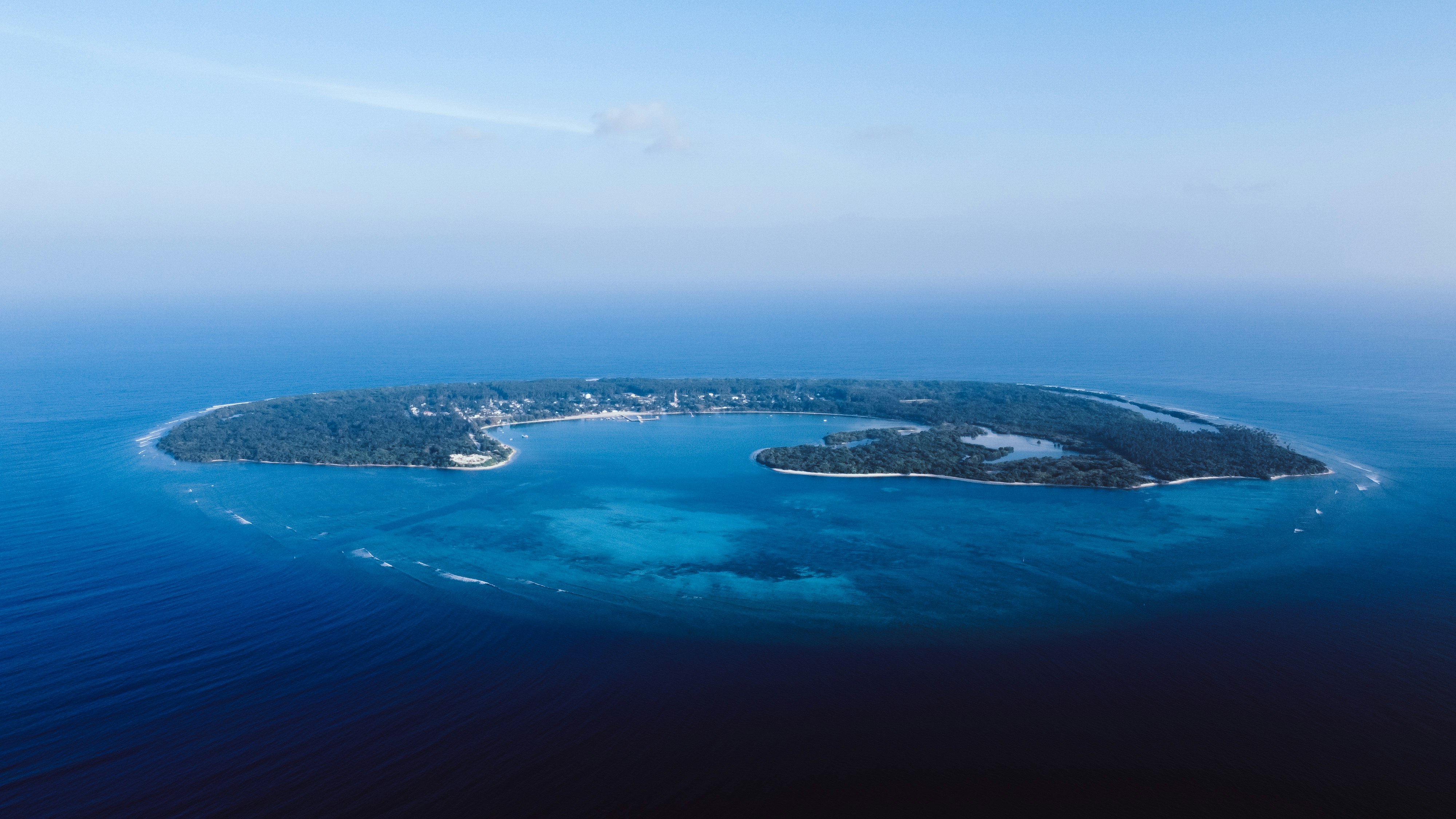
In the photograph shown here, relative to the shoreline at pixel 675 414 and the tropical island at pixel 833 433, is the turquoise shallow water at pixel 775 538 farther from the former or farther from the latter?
the shoreline at pixel 675 414

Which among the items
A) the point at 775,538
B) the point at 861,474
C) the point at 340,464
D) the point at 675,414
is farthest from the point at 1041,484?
the point at 340,464

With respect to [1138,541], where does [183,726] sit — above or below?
below

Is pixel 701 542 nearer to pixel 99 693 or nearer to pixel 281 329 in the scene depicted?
pixel 99 693

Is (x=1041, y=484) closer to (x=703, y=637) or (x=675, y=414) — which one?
(x=703, y=637)

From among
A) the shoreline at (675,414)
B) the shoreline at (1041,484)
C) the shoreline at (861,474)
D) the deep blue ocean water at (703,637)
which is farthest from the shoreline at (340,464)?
the shoreline at (1041,484)

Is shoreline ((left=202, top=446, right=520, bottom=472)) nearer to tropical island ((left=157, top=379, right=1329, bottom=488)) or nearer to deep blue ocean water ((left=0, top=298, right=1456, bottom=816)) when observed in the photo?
tropical island ((left=157, top=379, right=1329, bottom=488))

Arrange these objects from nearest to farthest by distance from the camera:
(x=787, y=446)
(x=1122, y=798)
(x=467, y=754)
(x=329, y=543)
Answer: (x=1122, y=798)
(x=467, y=754)
(x=329, y=543)
(x=787, y=446)

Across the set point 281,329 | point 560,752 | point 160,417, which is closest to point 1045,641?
point 560,752
